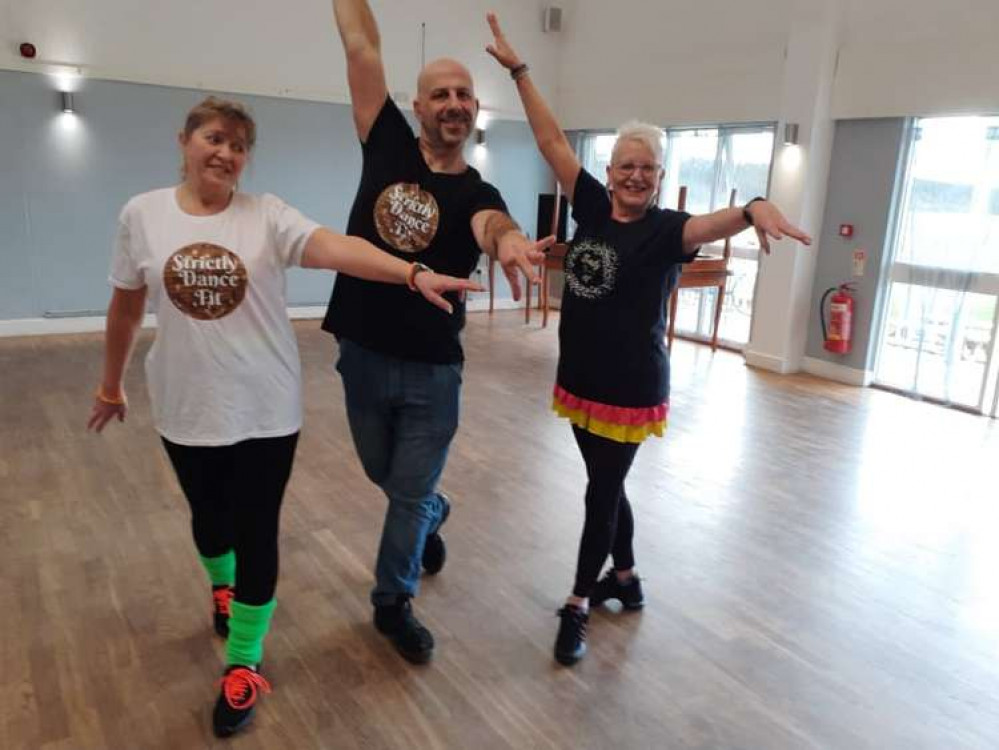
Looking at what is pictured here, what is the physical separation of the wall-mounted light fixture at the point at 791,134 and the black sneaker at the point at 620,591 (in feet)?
16.2

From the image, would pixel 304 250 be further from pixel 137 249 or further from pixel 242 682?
pixel 242 682

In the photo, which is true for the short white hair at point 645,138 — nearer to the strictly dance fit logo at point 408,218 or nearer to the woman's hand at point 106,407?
the strictly dance fit logo at point 408,218

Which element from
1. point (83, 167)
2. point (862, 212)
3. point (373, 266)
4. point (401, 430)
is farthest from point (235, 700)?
point (83, 167)

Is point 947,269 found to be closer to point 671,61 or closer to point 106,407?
point 671,61

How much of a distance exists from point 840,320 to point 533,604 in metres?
4.60

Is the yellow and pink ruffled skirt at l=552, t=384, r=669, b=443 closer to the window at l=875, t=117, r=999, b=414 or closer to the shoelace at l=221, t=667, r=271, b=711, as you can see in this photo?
the shoelace at l=221, t=667, r=271, b=711

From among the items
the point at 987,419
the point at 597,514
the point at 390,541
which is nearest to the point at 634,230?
the point at 597,514

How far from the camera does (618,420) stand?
7.07 ft

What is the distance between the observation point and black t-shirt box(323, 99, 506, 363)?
6.70ft

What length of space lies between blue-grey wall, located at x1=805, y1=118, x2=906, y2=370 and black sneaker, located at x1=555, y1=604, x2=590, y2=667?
4735 mm

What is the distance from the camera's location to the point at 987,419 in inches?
212

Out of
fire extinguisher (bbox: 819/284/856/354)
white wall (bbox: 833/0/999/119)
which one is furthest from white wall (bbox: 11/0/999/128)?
fire extinguisher (bbox: 819/284/856/354)

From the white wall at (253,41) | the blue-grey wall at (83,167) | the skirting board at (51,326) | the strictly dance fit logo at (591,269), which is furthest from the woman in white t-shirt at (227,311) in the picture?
the white wall at (253,41)

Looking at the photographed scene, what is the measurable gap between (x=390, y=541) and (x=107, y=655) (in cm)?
86
